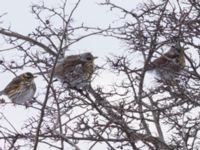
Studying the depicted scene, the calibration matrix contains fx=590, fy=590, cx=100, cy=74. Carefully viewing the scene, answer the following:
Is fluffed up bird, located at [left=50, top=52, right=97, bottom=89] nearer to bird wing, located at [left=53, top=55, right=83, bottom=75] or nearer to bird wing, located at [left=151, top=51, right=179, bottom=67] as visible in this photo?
bird wing, located at [left=53, top=55, right=83, bottom=75]

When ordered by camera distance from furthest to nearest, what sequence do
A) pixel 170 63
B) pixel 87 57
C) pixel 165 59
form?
pixel 87 57 → pixel 170 63 → pixel 165 59

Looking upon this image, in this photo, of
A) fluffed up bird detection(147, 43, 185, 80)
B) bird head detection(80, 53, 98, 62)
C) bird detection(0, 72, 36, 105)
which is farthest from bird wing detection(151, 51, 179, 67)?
bird detection(0, 72, 36, 105)

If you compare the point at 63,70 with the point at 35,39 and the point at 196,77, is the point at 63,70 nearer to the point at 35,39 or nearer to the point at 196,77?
the point at 35,39

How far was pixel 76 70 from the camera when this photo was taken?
20.1 feet

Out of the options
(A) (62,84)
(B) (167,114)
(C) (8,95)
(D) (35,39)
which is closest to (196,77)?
(B) (167,114)

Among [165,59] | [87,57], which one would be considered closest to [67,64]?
[87,57]

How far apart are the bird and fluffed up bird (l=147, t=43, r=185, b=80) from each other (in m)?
1.41

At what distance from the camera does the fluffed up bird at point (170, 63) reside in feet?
18.7

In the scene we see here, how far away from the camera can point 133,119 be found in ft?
17.6

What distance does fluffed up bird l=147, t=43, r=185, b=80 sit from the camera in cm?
569

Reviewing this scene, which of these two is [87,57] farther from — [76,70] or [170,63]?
[170,63]

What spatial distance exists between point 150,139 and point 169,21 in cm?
117

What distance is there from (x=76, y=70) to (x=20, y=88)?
4.26 ft

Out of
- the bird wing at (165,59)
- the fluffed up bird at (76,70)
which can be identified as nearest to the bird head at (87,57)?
the fluffed up bird at (76,70)
